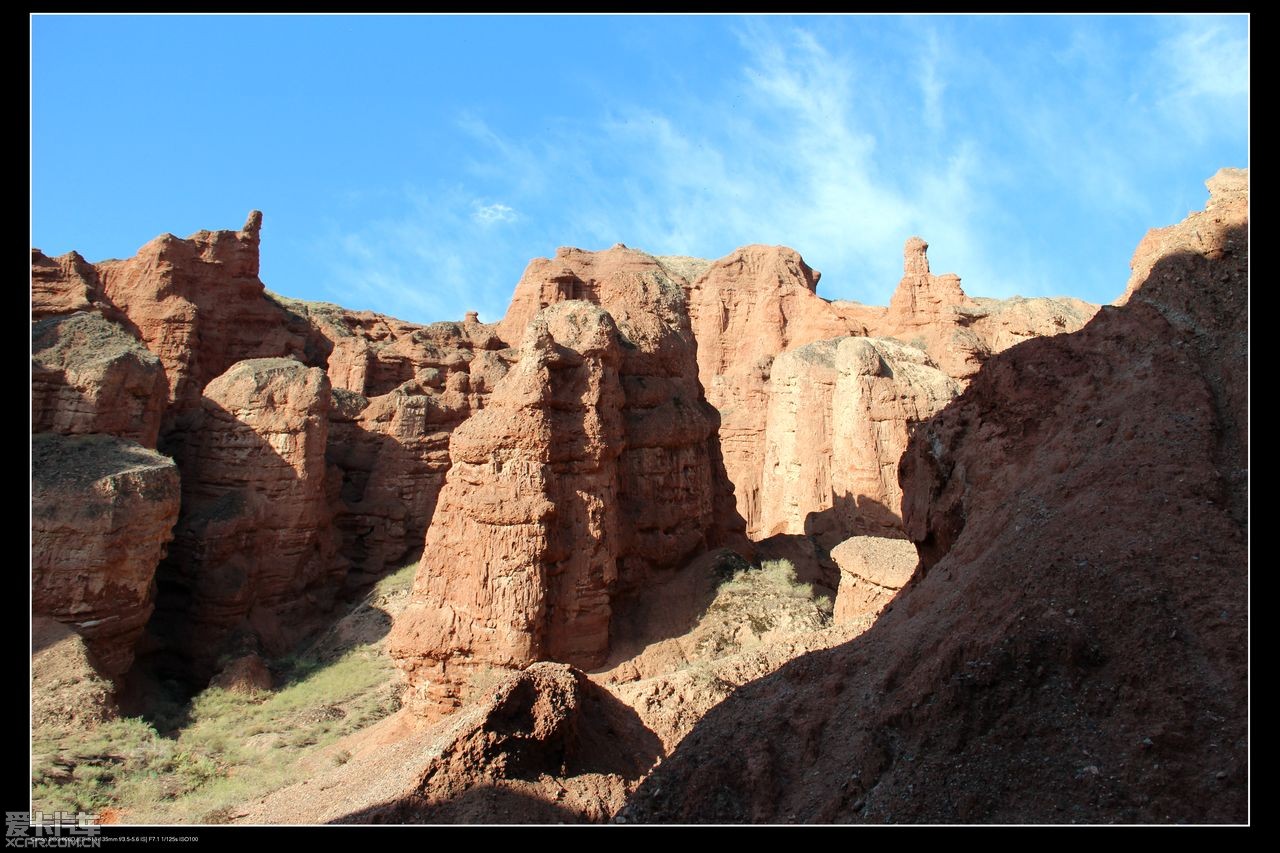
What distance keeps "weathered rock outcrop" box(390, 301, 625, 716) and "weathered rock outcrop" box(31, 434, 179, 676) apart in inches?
238

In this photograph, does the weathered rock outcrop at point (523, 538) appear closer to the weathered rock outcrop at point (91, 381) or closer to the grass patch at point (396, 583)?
the grass patch at point (396, 583)

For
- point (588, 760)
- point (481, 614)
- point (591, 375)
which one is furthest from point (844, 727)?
point (591, 375)

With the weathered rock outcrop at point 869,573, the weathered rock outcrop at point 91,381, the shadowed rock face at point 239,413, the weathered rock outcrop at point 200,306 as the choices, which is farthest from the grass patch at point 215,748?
the weathered rock outcrop at point 200,306

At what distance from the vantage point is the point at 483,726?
23.1ft

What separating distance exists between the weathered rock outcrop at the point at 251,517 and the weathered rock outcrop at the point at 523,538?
24.7ft

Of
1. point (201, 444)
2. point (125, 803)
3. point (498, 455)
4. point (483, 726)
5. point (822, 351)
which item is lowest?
point (125, 803)

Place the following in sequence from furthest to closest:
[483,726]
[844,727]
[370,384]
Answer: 1. [370,384]
2. [483,726]
3. [844,727]

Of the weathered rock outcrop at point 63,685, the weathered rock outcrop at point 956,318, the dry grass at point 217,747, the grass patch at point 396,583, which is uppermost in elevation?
the weathered rock outcrop at point 956,318

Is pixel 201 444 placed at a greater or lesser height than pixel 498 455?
greater

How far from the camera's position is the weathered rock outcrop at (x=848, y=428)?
22219 mm

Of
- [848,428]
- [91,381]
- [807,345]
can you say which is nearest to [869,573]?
[848,428]

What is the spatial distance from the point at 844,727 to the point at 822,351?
20.9 metres

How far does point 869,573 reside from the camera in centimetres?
1385

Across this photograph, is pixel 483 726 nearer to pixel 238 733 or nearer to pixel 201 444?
pixel 238 733
